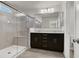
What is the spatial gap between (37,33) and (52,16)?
1292 mm

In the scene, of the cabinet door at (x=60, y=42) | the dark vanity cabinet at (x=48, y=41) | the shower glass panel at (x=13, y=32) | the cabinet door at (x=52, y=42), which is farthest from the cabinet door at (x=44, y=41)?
the shower glass panel at (x=13, y=32)

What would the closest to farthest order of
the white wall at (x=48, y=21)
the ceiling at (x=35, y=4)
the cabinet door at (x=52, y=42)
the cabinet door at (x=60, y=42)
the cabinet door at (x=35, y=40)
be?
the ceiling at (x=35, y=4)
the cabinet door at (x=60, y=42)
the cabinet door at (x=52, y=42)
the cabinet door at (x=35, y=40)
the white wall at (x=48, y=21)

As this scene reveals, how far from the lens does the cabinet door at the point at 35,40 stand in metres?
5.08

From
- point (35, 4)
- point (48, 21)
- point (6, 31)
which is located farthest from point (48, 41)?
point (6, 31)

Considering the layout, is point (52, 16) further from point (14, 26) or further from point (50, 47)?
point (14, 26)

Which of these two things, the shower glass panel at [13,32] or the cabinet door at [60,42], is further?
the shower glass panel at [13,32]

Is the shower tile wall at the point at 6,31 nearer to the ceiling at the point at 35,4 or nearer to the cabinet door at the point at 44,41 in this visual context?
the ceiling at the point at 35,4

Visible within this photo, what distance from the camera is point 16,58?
3281 millimetres

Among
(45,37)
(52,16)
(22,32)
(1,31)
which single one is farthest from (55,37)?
(1,31)

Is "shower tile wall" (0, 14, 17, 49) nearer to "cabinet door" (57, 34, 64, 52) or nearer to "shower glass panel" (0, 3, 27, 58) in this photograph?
"shower glass panel" (0, 3, 27, 58)

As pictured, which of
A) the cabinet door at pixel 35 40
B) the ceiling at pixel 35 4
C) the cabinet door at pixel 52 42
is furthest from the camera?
the cabinet door at pixel 35 40

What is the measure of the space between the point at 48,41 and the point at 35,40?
0.75m

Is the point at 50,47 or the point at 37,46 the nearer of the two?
the point at 50,47

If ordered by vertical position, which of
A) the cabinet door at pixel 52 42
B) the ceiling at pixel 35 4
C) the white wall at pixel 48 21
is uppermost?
the ceiling at pixel 35 4
